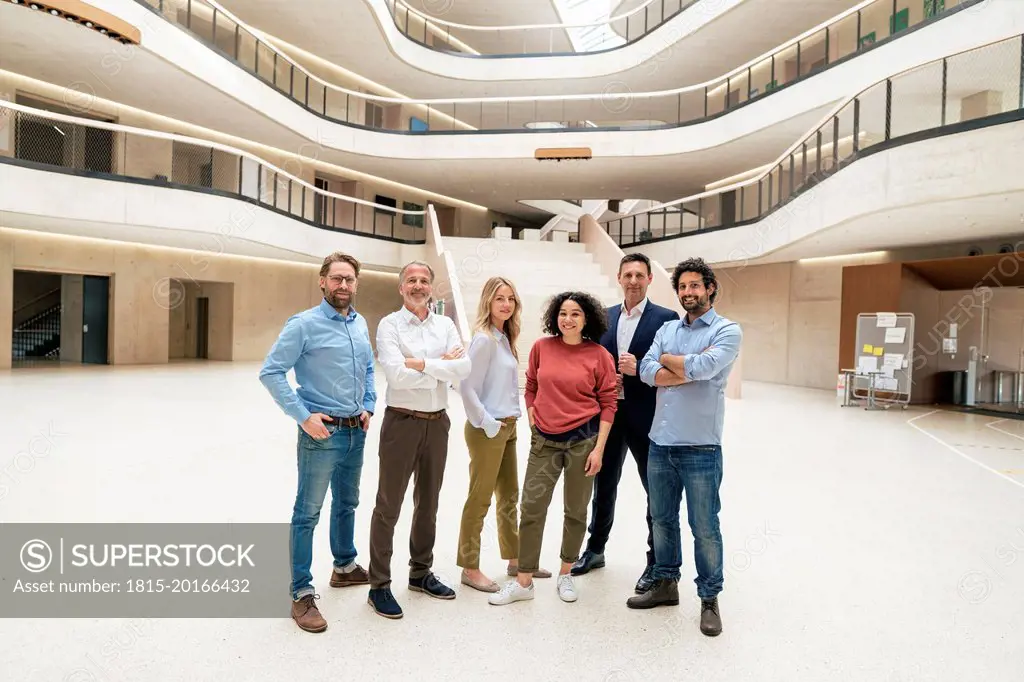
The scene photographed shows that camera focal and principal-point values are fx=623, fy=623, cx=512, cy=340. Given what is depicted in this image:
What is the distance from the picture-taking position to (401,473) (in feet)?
10.1

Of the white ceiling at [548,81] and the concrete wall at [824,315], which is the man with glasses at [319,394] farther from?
the white ceiling at [548,81]

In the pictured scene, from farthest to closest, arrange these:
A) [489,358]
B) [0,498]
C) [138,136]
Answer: [138,136] < [0,498] < [489,358]

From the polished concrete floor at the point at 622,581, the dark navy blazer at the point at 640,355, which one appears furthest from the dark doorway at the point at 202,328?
the dark navy blazer at the point at 640,355

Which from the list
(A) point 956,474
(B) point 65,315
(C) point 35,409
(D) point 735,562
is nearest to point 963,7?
(A) point 956,474

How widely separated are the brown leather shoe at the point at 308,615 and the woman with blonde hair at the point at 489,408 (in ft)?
2.57

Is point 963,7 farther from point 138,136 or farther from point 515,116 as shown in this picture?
point 138,136

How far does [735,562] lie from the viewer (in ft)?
12.4

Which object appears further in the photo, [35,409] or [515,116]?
[515,116]

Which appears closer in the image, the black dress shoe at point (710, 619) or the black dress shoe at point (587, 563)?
the black dress shoe at point (710, 619)

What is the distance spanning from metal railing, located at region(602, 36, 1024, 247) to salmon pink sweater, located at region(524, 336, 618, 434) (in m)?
7.70

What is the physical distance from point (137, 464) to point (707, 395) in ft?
16.9

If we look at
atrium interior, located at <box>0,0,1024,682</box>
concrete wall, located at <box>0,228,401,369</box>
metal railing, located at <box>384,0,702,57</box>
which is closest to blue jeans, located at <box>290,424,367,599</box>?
atrium interior, located at <box>0,0,1024,682</box>

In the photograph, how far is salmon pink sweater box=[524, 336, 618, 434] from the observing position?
320 centimetres

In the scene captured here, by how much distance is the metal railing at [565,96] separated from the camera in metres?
13.6
